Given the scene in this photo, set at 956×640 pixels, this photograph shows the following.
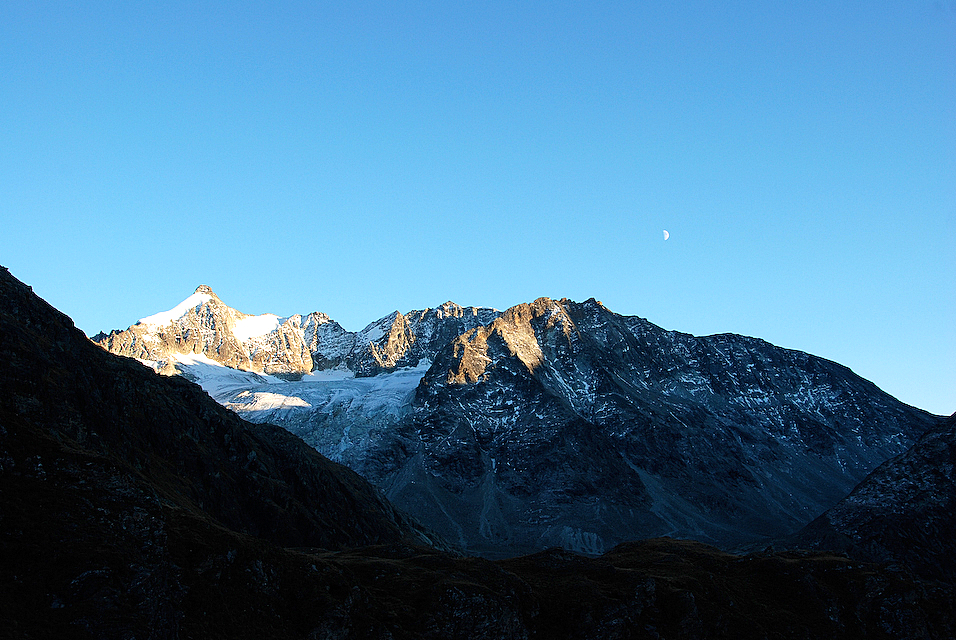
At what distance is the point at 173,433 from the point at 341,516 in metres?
58.1

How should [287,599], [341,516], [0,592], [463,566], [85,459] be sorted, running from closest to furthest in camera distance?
[0,592]
[85,459]
[287,599]
[463,566]
[341,516]

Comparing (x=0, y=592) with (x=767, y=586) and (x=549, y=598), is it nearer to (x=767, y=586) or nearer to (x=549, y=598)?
(x=549, y=598)

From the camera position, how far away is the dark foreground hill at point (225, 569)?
167 feet

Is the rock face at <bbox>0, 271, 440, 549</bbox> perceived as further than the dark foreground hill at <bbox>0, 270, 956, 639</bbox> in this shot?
Yes

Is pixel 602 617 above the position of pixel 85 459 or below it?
below

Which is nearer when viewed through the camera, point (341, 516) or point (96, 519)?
point (96, 519)

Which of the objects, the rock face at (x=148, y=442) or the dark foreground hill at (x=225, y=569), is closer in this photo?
the dark foreground hill at (x=225, y=569)

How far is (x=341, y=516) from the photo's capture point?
560 ft

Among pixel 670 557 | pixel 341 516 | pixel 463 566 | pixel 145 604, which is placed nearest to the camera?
pixel 145 604

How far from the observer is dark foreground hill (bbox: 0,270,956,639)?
5075 cm

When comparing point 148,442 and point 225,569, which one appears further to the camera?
point 148,442

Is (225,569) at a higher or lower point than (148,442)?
lower

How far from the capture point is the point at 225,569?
61156 millimetres

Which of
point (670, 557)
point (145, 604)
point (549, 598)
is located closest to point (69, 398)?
point (145, 604)
